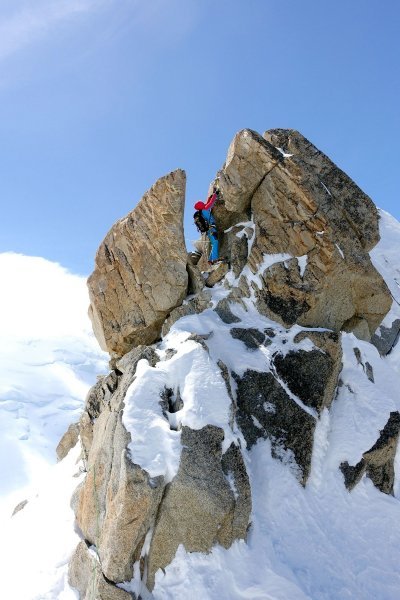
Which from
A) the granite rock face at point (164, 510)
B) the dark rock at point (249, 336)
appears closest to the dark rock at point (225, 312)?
the dark rock at point (249, 336)

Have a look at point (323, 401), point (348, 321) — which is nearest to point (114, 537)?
point (323, 401)

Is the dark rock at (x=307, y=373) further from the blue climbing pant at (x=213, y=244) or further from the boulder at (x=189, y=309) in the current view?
the blue climbing pant at (x=213, y=244)

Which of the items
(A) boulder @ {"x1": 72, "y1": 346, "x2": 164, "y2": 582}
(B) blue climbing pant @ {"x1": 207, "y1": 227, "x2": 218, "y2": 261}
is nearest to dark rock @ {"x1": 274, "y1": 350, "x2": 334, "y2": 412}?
(A) boulder @ {"x1": 72, "y1": 346, "x2": 164, "y2": 582}

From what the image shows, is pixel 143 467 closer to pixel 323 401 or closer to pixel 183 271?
pixel 323 401

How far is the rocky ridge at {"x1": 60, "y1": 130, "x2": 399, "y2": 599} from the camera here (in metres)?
12.4

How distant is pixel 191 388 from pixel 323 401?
205 inches

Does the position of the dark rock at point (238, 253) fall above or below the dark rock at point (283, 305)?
above

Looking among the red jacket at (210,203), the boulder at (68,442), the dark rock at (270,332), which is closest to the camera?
the dark rock at (270,332)

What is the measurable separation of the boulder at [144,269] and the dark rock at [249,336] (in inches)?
136

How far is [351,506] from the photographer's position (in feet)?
47.0

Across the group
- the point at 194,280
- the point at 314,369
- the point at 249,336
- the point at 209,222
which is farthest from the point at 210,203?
the point at 314,369

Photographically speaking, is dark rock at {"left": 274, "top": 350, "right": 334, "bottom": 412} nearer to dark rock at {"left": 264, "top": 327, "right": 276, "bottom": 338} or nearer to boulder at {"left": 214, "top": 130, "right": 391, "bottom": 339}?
dark rock at {"left": 264, "top": 327, "right": 276, "bottom": 338}

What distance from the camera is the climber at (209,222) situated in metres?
21.8

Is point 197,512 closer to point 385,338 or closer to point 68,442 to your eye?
point 385,338
